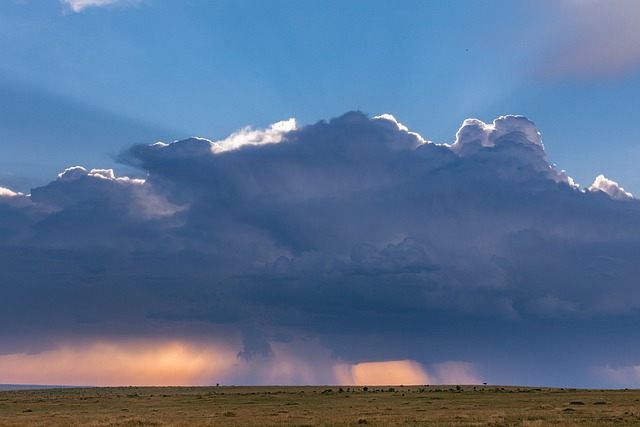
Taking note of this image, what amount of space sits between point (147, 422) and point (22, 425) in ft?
33.7

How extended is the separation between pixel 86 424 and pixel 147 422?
4929mm

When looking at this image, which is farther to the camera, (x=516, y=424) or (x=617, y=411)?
(x=617, y=411)

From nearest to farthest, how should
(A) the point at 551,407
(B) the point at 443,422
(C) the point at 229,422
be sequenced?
1. (B) the point at 443,422
2. (C) the point at 229,422
3. (A) the point at 551,407

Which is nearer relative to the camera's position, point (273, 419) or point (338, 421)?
point (338, 421)

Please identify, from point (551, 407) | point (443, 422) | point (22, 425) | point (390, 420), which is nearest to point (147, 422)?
point (22, 425)

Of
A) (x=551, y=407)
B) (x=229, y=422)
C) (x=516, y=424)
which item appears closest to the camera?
(x=516, y=424)

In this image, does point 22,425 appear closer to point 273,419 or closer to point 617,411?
point 273,419

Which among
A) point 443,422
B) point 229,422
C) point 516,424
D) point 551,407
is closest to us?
point 516,424

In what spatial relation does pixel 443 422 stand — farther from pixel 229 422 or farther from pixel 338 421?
pixel 229 422

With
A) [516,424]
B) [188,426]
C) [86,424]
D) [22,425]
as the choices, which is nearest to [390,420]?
[516,424]

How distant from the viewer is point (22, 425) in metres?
54.1

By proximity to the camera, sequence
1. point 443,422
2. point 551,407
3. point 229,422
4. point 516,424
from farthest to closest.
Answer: point 551,407, point 229,422, point 443,422, point 516,424

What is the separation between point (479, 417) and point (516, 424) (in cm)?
638

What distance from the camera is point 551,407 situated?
62281 millimetres
